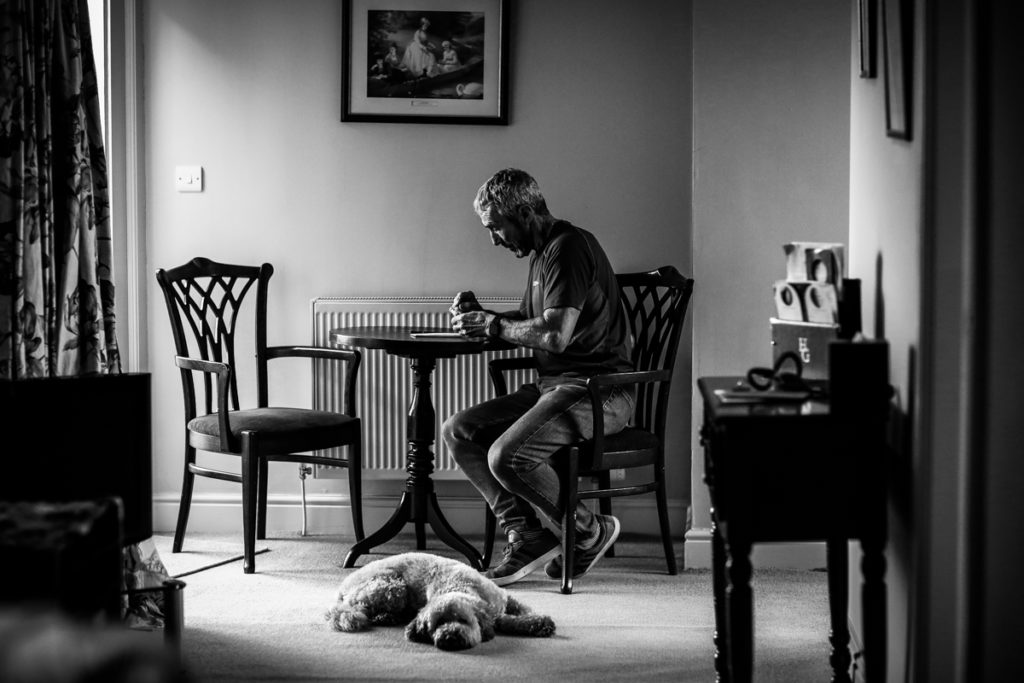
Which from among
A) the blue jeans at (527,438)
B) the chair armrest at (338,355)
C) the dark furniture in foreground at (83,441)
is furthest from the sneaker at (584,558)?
the dark furniture in foreground at (83,441)

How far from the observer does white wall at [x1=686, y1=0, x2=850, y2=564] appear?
146 inches

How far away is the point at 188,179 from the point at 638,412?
6.22 ft

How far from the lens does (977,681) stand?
1.97 metres

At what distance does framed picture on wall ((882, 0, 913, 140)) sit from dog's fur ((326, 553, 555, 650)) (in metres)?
1.57

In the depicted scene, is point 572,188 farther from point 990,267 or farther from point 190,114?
point 990,267

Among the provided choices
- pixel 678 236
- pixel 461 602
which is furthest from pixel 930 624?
pixel 678 236

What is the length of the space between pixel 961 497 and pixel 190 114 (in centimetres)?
327

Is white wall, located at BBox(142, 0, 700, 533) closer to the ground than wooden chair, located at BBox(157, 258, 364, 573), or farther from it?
farther from it

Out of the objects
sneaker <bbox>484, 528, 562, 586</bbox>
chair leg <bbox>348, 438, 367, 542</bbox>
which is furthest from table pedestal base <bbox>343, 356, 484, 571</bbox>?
sneaker <bbox>484, 528, 562, 586</bbox>

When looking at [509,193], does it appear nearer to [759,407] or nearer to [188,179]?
[188,179]

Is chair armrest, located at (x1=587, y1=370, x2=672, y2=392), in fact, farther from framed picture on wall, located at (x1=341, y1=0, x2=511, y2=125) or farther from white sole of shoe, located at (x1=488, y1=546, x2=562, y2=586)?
framed picture on wall, located at (x1=341, y1=0, x2=511, y2=125)

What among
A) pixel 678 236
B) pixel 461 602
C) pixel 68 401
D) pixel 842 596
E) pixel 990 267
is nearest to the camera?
pixel 990 267

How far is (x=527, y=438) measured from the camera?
3465mm

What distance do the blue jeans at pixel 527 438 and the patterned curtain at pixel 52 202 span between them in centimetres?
112
